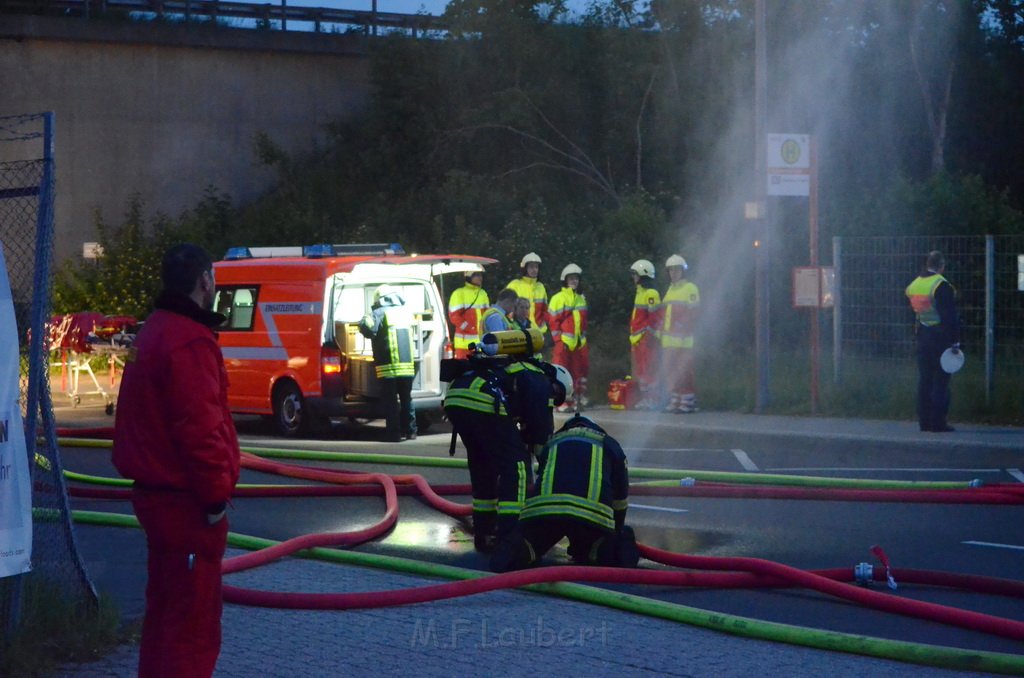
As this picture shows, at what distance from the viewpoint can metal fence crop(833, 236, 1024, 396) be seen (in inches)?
682

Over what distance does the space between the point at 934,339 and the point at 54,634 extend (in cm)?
1091

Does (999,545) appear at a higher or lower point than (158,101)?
lower

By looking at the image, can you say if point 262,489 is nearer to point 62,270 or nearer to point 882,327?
point 882,327

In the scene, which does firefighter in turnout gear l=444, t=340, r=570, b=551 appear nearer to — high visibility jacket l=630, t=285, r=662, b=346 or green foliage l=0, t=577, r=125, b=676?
green foliage l=0, t=577, r=125, b=676

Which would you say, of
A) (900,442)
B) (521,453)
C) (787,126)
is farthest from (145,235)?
(521,453)

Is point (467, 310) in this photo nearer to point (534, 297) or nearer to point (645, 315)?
point (534, 297)

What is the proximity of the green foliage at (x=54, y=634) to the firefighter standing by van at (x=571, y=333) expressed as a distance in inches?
475

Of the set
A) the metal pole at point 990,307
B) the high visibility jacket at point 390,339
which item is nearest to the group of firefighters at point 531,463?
the high visibility jacket at point 390,339

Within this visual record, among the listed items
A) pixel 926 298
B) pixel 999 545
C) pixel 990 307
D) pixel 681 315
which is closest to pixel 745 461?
pixel 926 298

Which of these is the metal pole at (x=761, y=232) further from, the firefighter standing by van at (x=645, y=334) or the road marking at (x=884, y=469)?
the road marking at (x=884, y=469)

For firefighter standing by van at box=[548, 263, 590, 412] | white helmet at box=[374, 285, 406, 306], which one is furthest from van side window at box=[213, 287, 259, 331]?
firefighter standing by van at box=[548, 263, 590, 412]

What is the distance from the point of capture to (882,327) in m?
18.6

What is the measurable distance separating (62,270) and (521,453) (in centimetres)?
2378

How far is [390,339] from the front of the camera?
1455 centimetres
